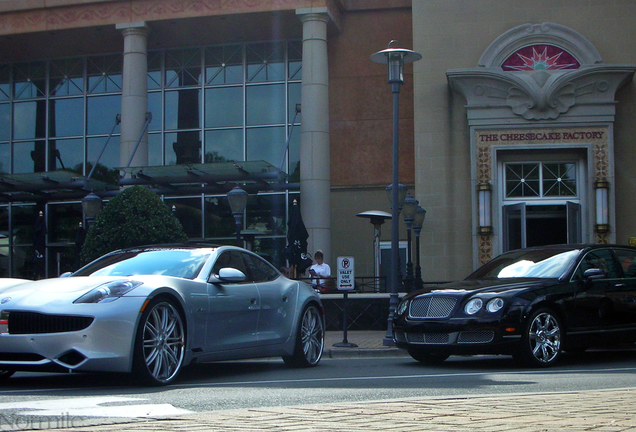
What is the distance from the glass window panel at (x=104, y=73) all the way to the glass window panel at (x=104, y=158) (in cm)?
186

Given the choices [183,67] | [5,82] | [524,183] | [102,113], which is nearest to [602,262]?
[524,183]

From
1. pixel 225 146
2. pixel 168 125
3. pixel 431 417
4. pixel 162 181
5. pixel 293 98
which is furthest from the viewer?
pixel 168 125

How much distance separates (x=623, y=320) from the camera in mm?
11047

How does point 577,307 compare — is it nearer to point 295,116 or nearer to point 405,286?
point 405,286

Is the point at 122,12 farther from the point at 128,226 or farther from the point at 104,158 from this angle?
the point at 128,226

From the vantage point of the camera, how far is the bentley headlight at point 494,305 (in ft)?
32.5

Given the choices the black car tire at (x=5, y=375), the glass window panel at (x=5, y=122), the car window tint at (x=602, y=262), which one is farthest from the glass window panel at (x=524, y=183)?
the glass window panel at (x=5, y=122)

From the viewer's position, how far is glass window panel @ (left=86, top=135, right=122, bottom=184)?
32.6 m

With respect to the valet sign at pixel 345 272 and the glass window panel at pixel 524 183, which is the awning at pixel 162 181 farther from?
the valet sign at pixel 345 272

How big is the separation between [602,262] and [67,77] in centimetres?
2640

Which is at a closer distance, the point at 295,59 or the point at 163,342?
the point at 163,342

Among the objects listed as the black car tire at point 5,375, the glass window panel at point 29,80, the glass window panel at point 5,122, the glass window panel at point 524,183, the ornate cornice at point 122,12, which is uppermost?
the ornate cornice at point 122,12

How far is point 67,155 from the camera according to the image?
33.3 meters

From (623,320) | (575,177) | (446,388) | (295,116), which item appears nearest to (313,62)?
(295,116)
